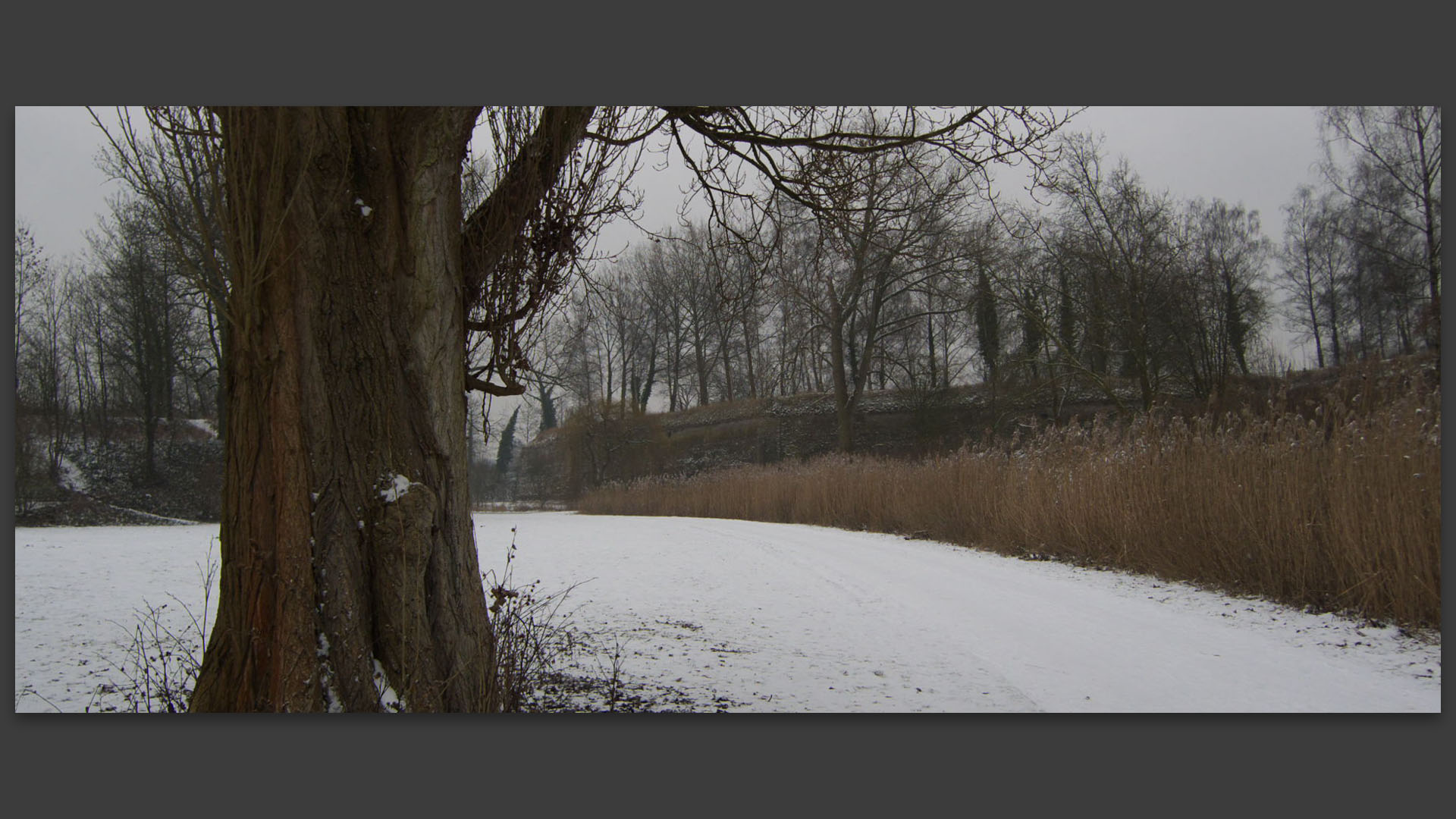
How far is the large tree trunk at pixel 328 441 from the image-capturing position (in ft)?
7.17

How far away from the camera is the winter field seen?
9.25 ft

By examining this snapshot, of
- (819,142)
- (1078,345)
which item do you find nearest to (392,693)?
(819,142)

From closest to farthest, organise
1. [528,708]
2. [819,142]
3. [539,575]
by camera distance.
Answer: [528,708] < [819,142] < [539,575]

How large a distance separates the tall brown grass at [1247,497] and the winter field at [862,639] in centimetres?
24

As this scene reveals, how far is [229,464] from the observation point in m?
2.25

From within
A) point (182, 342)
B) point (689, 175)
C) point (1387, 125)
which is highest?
point (689, 175)

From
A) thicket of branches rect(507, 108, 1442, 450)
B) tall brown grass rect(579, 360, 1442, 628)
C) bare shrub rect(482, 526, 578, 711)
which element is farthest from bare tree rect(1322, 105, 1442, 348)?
bare shrub rect(482, 526, 578, 711)

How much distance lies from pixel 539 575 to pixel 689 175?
3.24 m

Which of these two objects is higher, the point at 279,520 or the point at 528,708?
the point at 279,520

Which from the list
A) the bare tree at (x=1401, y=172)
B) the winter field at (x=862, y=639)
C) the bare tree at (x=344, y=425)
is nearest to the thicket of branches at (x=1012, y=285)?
the bare tree at (x=1401, y=172)

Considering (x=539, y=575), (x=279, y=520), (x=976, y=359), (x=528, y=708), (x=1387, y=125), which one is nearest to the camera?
(x=279, y=520)

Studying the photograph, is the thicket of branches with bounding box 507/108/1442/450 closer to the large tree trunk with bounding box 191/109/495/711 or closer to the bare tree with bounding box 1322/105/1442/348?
the bare tree with bounding box 1322/105/1442/348

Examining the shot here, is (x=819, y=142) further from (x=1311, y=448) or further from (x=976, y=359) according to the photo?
(x=976, y=359)

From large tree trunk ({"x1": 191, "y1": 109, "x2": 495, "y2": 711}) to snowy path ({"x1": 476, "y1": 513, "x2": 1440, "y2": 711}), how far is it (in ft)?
3.97
